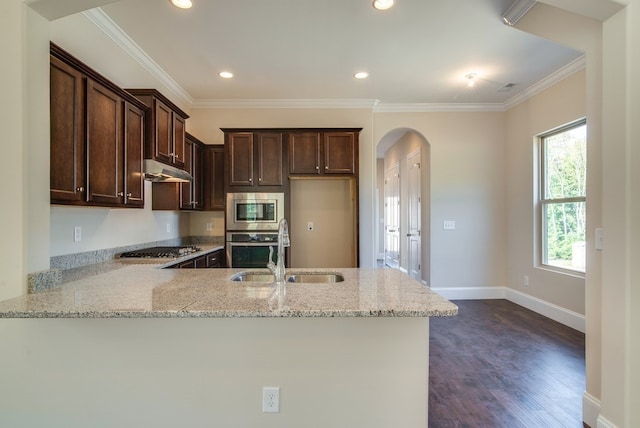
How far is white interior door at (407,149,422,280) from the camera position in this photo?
17.5ft

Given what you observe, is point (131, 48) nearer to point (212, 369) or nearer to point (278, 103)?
point (278, 103)

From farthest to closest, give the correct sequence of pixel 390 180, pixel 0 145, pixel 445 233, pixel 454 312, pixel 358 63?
pixel 390 180 < pixel 445 233 < pixel 358 63 < pixel 0 145 < pixel 454 312

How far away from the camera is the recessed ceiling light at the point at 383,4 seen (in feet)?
7.79

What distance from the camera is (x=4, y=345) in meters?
1.53

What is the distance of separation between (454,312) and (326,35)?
269 cm

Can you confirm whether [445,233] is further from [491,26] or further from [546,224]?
[491,26]

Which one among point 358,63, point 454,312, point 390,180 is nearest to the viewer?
point 454,312

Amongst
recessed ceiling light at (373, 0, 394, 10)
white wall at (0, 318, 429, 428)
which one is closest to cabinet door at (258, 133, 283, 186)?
recessed ceiling light at (373, 0, 394, 10)

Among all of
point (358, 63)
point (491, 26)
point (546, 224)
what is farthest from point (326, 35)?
point (546, 224)

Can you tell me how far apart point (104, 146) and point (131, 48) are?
1509 millimetres

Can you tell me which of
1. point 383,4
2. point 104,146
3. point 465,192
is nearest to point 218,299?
point 104,146

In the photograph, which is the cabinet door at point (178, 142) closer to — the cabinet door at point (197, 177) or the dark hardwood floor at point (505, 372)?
the cabinet door at point (197, 177)

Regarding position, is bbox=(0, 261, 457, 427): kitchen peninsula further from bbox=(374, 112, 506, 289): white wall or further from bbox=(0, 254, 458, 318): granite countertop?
bbox=(374, 112, 506, 289): white wall

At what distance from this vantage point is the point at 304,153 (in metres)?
4.05
